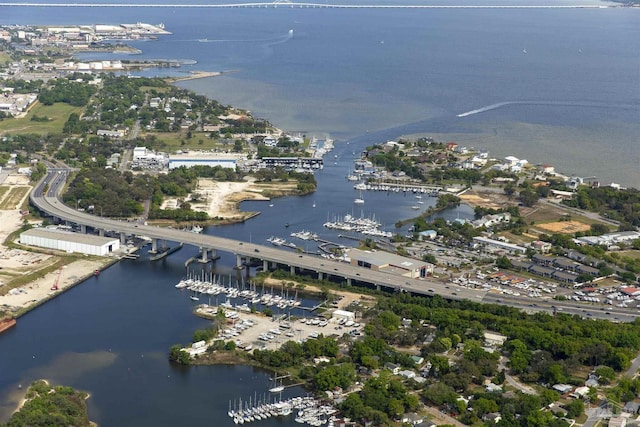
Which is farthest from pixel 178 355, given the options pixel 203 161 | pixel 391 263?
pixel 203 161

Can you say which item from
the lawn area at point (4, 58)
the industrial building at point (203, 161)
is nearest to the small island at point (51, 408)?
the industrial building at point (203, 161)

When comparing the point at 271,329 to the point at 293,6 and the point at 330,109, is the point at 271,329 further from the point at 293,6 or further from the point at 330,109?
the point at 293,6

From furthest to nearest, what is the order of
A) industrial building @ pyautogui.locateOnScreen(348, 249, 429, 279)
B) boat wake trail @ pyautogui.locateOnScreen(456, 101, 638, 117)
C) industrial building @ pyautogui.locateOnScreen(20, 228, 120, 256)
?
boat wake trail @ pyautogui.locateOnScreen(456, 101, 638, 117) < industrial building @ pyautogui.locateOnScreen(20, 228, 120, 256) < industrial building @ pyautogui.locateOnScreen(348, 249, 429, 279)

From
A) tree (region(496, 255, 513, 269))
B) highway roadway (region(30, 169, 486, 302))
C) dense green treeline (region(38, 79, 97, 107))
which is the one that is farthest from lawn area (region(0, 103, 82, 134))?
tree (region(496, 255, 513, 269))

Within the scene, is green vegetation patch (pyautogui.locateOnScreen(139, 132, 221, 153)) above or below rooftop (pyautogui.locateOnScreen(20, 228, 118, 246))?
above

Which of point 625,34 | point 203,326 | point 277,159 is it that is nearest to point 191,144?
point 277,159

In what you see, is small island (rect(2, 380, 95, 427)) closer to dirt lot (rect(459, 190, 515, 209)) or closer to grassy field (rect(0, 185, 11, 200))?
grassy field (rect(0, 185, 11, 200))

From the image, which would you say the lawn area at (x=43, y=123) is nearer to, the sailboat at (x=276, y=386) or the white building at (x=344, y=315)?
the white building at (x=344, y=315)
